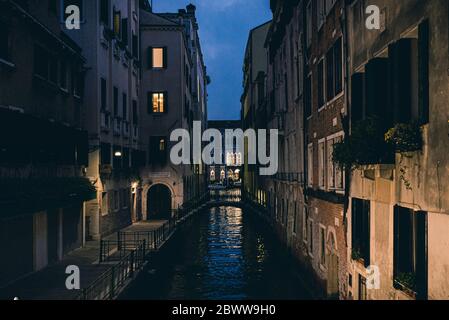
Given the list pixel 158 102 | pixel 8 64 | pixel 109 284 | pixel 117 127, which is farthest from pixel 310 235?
pixel 158 102

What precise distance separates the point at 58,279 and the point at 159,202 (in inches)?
974

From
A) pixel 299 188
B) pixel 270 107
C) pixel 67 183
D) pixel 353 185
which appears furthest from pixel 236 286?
pixel 270 107

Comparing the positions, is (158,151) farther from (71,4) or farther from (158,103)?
(71,4)

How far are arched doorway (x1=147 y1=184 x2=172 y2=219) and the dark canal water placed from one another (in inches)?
121

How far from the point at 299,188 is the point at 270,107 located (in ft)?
46.9

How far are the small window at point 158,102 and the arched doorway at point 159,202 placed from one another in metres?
6.18

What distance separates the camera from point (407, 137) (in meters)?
8.61

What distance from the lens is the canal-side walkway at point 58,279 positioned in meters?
14.4

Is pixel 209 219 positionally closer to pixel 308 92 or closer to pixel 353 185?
pixel 308 92

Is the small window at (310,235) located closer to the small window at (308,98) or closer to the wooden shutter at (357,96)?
the small window at (308,98)

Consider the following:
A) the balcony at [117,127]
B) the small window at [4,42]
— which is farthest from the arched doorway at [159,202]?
the small window at [4,42]

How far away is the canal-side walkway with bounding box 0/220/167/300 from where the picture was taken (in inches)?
565
